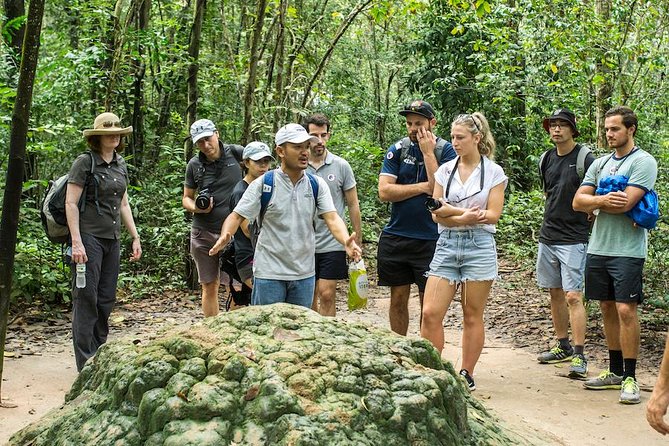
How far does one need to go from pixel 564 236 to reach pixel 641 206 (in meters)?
1.06

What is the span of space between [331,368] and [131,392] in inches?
32.4

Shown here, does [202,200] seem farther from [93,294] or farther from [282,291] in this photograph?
[282,291]

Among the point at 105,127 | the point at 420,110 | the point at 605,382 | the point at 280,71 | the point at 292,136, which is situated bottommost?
the point at 605,382

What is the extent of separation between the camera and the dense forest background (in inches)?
374

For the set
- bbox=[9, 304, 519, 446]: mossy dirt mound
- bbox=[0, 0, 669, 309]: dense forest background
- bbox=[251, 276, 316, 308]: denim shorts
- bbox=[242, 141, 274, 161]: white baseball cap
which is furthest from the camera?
bbox=[0, 0, 669, 309]: dense forest background

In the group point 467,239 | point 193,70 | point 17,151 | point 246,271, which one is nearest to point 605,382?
point 467,239

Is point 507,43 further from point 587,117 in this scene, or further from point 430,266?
point 430,266

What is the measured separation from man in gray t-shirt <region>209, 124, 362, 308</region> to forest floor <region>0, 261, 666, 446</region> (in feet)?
2.66

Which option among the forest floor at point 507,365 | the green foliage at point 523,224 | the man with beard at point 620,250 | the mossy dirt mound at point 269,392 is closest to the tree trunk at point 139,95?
the forest floor at point 507,365

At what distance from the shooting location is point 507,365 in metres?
7.34

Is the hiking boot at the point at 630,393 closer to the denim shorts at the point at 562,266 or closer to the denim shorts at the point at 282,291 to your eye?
the denim shorts at the point at 562,266

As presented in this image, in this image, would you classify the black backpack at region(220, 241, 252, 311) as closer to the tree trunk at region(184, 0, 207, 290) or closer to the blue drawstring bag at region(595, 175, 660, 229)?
the blue drawstring bag at region(595, 175, 660, 229)

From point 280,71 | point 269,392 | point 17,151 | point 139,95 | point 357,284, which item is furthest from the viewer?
point 280,71

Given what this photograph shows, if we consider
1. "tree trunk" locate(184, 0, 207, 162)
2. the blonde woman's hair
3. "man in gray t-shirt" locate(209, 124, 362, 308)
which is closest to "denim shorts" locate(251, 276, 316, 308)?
"man in gray t-shirt" locate(209, 124, 362, 308)
